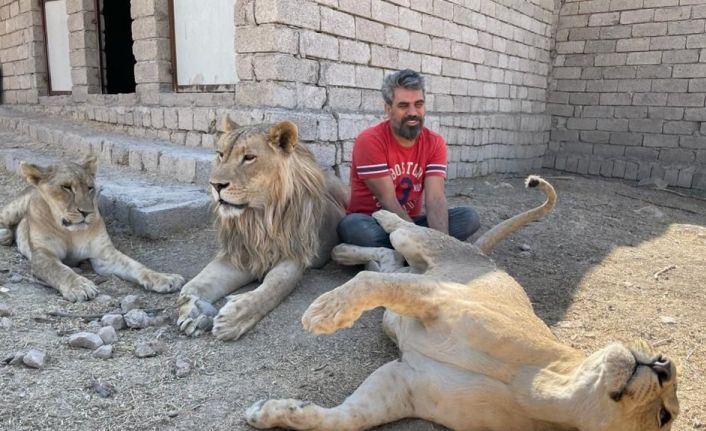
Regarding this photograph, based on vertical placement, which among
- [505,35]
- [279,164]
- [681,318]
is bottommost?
[681,318]

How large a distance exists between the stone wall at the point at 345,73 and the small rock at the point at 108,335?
9.27 feet

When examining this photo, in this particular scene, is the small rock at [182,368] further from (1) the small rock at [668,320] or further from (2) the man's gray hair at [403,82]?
(1) the small rock at [668,320]

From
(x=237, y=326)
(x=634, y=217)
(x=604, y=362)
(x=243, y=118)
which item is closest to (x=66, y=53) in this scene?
(x=243, y=118)

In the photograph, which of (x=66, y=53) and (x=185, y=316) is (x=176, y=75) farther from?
(x=185, y=316)

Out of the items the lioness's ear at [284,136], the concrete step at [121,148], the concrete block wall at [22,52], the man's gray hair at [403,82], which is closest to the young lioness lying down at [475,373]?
the lioness's ear at [284,136]

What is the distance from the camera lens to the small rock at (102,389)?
2.32m

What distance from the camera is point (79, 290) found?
3354 mm

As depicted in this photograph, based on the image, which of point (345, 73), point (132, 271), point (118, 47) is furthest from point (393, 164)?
point (118, 47)

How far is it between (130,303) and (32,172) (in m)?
1.24

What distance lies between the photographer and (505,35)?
942cm

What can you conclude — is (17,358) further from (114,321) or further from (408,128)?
(408,128)

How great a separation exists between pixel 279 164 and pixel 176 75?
389cm

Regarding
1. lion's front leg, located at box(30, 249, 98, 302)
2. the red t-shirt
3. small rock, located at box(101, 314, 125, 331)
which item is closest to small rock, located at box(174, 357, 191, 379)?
small rock, located at box(101, 314, 125, 331)

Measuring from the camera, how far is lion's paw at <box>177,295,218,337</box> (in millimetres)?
2973
